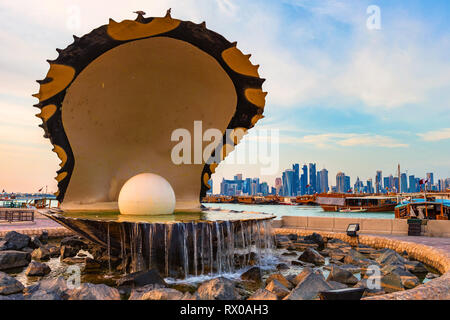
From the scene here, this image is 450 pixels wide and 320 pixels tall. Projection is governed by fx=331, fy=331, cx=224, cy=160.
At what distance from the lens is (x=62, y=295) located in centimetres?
530

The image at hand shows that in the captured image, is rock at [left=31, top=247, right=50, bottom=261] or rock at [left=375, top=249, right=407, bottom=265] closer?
rock at [left=375, top=249, right=407, bottom=265]

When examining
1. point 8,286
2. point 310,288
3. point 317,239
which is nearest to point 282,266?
point 310,288

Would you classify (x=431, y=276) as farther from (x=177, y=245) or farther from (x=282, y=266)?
(x=177, y=245)

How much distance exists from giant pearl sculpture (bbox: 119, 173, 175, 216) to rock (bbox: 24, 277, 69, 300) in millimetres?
3516

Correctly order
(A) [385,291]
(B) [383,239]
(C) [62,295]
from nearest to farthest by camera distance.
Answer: (C) [62,295] → (A) [385,291] → (B) [383,239]

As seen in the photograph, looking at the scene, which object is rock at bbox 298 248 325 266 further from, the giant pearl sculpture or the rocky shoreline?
the giant pearl sculpture

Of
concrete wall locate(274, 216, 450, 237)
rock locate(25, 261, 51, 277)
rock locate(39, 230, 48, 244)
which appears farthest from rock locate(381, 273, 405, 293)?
rock locate(39, 230, 48, 244)

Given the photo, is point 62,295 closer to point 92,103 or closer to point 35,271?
point 35,271

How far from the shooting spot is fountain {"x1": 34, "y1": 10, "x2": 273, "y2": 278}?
25.4ft

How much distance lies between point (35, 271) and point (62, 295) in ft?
10.6
